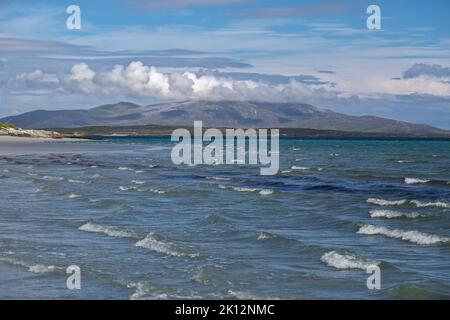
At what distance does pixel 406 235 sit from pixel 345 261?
5.29 meters

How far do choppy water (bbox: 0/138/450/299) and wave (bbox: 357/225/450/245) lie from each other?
0.18ft

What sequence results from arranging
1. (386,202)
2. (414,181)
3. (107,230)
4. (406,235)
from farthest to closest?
(414,181) → (386,202) → (107,230) → (406,235)

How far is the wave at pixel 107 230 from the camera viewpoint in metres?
21.6

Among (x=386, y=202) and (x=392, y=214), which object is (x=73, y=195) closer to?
(x=386, y=202)

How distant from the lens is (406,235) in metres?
22.2

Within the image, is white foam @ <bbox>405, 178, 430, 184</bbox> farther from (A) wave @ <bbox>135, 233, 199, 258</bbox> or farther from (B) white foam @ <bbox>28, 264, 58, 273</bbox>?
(B) white foam @ <bbox>28, 264, 58, 273</bbox>

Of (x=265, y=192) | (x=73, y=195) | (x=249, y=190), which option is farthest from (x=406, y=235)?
(x=249, y=190)

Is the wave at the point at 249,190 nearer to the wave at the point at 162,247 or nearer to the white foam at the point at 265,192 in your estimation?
the white foam at the point at 265,192

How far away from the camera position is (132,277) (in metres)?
15.8

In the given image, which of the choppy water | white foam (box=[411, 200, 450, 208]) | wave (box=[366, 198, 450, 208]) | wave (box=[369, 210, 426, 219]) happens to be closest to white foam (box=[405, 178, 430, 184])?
the choppy water

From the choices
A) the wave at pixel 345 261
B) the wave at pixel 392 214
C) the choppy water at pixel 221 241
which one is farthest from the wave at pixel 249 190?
the wave at pixel 345 261

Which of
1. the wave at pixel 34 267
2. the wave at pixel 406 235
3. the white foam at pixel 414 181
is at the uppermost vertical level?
the wave at pixel 34 267

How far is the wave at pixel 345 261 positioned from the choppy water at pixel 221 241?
51mm
